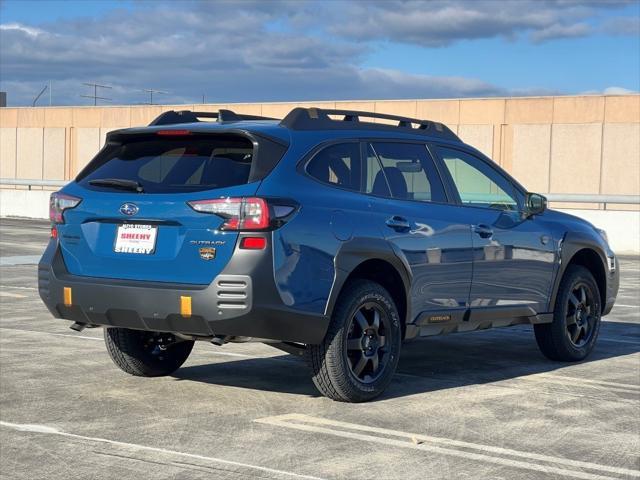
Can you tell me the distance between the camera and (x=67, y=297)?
302 inches

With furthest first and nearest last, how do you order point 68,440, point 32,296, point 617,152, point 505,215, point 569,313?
point 617,152 < point 32,296 < point 569,313 < point 505,215 < point 68,440

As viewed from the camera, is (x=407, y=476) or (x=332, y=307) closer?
(x=407, y=476)

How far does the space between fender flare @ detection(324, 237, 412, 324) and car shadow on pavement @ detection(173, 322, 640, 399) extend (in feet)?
2.88

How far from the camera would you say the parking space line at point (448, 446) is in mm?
6191

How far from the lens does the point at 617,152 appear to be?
38.3 m

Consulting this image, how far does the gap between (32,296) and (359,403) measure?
7467mm

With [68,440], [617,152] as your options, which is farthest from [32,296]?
[617,152]

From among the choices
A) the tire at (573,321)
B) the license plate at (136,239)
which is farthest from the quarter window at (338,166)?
the tire at (573,321)

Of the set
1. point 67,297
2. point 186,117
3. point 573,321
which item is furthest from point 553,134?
point 67,297

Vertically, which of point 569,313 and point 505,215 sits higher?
point 505,215

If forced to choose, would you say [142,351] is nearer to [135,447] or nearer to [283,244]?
[283,244]

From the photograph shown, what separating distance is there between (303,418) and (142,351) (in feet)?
6.07

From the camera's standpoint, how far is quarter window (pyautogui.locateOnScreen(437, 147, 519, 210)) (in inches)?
356

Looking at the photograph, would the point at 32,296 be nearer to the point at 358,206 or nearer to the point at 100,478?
the point at 358,206
